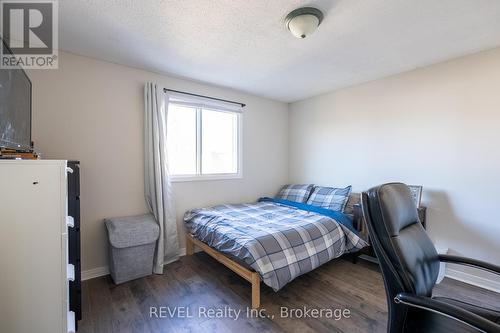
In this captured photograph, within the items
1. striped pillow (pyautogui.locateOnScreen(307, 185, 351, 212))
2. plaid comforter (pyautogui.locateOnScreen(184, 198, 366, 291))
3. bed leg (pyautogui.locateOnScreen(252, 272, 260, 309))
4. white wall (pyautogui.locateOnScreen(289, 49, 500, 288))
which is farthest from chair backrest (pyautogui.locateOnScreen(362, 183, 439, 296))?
striped pillow (pyautogui.locateOnScreen(307, 185, 351, 212))

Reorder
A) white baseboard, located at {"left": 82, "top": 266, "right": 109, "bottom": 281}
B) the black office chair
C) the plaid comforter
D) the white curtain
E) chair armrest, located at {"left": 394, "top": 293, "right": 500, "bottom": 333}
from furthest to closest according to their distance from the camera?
the white curtain → white baseboard, located at {"left": 82, "top": 266, "right": 109, "bottom": 281} → the plaid comforter → the black office chair → chair armrest, located at {"left": 394, "top": 293, "right": 500, "bottom": 333}

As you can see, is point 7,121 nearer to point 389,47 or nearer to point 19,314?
point 19,314

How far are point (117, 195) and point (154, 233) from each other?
2.06 ft

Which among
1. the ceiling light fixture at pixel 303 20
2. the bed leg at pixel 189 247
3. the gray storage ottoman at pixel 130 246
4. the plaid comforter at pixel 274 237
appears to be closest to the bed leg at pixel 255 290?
the plaid comforter at pixel 274 237

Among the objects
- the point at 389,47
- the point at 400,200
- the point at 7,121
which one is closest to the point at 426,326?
the point at 400,200

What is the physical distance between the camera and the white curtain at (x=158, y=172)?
260 centimetres

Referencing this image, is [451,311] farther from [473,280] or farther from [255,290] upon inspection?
[473,280]

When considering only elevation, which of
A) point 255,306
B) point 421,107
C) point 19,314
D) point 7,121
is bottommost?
point 255,306

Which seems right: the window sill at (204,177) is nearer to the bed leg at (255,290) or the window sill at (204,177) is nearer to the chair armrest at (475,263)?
the bed leg at (255,290)

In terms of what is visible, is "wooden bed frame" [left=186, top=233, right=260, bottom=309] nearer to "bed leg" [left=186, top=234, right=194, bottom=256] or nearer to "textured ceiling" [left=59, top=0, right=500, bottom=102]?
"bed leg" [left=186, top=234, right=194, bottom=256]

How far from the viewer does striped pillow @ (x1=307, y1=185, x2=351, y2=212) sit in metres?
3.01

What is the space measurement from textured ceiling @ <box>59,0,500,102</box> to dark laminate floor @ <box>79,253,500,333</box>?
91.0 inches

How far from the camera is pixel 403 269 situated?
1.02 metres

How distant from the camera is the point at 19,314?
3.81 feet
